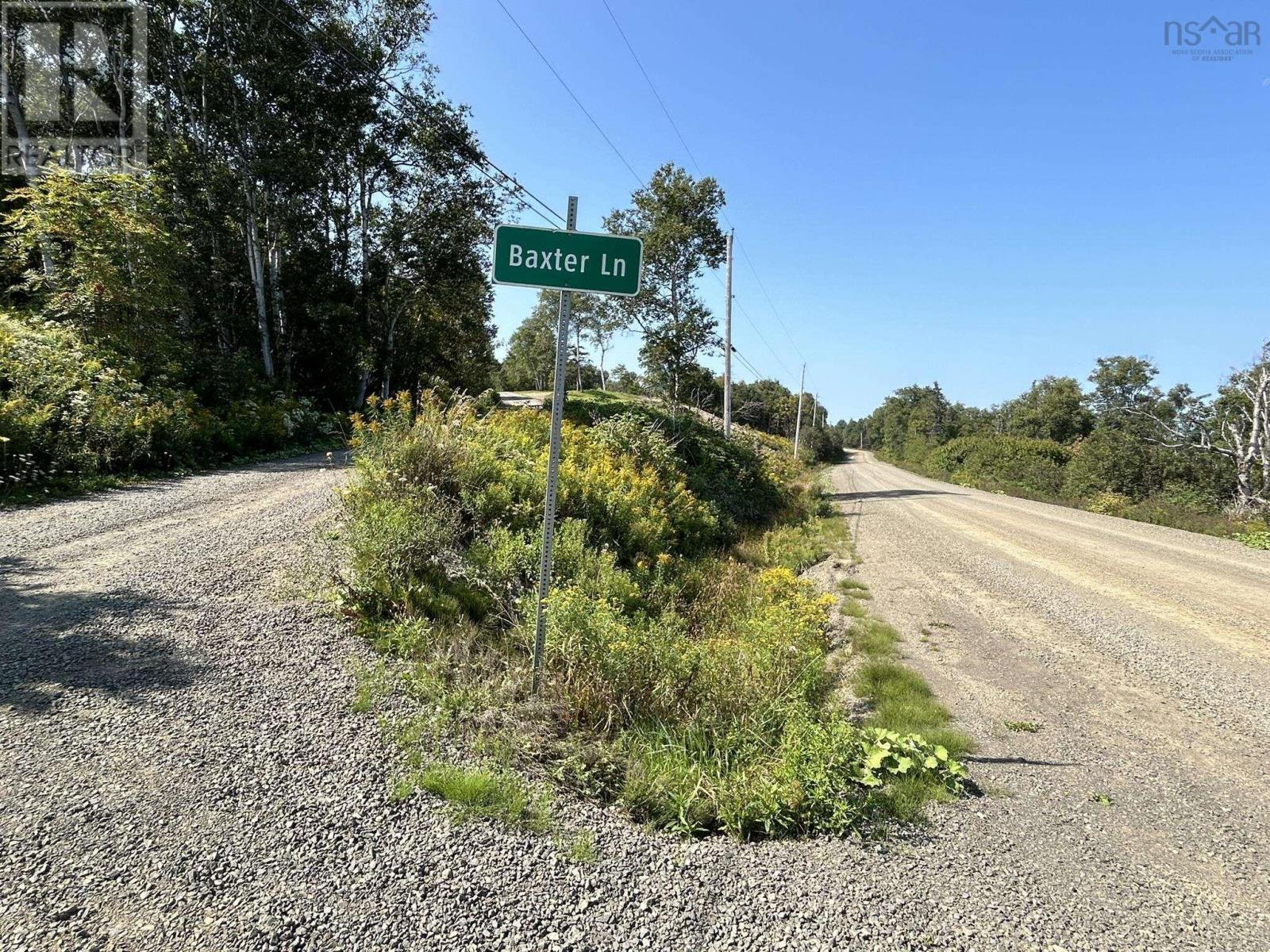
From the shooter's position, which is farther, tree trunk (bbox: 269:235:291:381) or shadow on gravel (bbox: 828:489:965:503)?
shadow on gravel (bbox: 828:489:965:503)

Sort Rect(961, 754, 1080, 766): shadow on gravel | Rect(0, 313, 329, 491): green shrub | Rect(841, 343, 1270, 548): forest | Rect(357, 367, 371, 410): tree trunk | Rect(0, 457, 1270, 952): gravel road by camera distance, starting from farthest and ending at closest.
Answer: Rect(357, 367, 371, 410): tree trunk < Rect(841, 343, 1270, 548): forest < Rect(0, 313, 329, 491): green shrub < Rect(961, 754, 1080, 766): shadow on gravel < Rect(0, 457, 1270, 952): gravel road

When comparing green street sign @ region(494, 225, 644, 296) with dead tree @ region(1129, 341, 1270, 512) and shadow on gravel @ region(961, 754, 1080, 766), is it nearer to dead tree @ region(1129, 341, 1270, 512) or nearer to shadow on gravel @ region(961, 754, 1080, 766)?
shadow on gravel @ region(961, 754, 1080, 766)

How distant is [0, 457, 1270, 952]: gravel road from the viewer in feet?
6.50

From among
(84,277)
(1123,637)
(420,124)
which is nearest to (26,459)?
(84,277)

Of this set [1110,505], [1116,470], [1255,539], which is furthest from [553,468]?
[1116,470]

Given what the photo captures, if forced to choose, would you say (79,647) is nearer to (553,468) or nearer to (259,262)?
(553,468)

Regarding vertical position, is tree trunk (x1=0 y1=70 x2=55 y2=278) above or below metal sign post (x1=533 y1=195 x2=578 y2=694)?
above

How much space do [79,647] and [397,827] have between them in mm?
2569

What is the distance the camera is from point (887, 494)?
23547mm

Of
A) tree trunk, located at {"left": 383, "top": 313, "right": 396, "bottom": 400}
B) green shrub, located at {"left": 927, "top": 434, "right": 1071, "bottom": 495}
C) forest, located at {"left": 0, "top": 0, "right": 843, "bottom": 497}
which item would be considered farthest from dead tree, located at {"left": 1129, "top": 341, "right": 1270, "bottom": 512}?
tree trunk, located at {"left": 383, "top": 313, "right": 396, "bottom": 400}

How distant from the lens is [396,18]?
18.5m

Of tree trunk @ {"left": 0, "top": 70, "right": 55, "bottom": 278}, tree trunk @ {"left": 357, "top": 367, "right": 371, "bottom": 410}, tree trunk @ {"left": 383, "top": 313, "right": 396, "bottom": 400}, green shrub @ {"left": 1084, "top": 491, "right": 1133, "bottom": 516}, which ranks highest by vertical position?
tree trunk @ {"left": 0, "top": 70, "right": 55, "bottom": 278}

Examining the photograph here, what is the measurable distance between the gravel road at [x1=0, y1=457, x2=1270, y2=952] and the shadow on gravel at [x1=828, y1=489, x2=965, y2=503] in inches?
682

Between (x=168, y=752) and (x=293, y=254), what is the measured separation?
73.0ft
